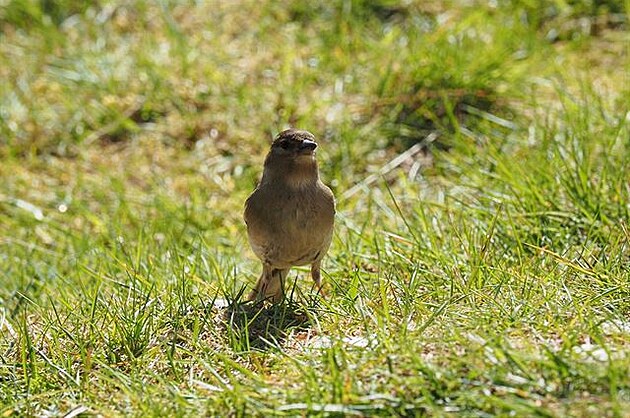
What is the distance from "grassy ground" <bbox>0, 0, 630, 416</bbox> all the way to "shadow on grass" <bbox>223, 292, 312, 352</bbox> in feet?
0.05

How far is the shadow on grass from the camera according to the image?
3.59 meters

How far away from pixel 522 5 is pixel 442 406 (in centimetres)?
456

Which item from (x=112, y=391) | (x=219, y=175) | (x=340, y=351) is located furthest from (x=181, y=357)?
(x=219, y=175)

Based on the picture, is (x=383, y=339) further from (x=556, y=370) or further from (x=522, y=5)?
(x=522, y=5)

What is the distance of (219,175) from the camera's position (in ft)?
20.3

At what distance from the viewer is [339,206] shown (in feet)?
18.2

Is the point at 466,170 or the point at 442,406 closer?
the point at 442,406

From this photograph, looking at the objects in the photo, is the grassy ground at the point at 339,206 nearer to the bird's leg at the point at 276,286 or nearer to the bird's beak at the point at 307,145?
the bird's leg at the point at 276,286

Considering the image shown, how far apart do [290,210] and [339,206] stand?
1.67m

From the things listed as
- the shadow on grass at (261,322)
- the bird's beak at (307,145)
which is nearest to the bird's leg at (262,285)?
the shadow on grass at (261,322)

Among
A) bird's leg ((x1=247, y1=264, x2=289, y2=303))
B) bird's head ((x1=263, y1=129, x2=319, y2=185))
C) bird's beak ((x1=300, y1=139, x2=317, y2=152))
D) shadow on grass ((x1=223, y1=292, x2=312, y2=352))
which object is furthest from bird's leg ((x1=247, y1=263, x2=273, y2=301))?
bird's beak ((x1=300, y1=139, x2=317, y2=152))

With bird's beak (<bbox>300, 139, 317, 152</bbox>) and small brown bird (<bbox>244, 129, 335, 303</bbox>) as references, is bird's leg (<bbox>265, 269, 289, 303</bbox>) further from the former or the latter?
bird's beak (<bbox>300, 139, 317, 152</bbox>)

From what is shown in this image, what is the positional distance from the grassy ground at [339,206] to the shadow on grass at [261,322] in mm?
15

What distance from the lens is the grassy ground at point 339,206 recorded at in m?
3.16
